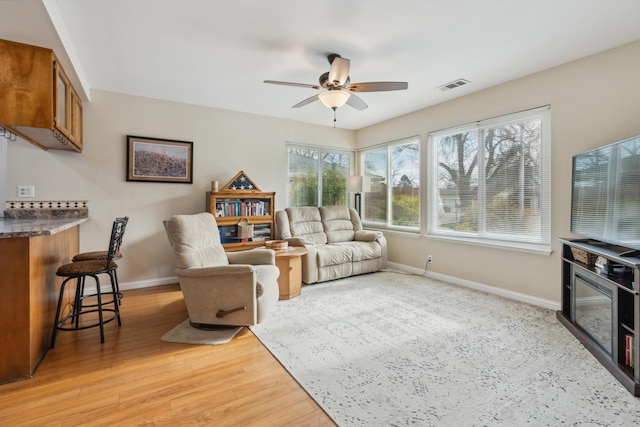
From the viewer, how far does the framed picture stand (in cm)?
388

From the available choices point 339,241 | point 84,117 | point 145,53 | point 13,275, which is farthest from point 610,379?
point 84,117

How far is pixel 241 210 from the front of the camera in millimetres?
4324

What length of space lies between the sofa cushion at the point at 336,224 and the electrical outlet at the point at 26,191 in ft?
12.2

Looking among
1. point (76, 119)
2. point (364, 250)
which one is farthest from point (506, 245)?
point (76, 119)

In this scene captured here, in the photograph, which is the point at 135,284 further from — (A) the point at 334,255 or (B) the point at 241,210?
(A) the point at 334,255

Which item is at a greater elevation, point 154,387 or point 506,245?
point 506,245

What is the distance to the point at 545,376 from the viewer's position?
6.36 ft

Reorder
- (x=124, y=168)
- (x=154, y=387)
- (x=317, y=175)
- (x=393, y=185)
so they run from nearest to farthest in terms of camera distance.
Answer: (x=154, y=387)
(x=124, y=168)
(x=393, y=185)
(x=317, y=175)

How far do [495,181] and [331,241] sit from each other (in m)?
2.52

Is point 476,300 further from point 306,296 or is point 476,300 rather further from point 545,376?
point 306,296

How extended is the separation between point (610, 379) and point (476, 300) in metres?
1.53

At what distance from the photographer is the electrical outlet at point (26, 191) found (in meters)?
3.28

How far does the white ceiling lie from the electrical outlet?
1338 mm

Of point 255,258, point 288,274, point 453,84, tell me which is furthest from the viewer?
point 453,84
